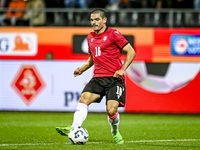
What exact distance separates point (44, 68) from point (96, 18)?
243 inches

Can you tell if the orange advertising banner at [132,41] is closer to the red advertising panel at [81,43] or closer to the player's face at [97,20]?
the red advertising panel at [81,43]

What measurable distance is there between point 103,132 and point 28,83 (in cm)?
458

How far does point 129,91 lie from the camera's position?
38.1ft

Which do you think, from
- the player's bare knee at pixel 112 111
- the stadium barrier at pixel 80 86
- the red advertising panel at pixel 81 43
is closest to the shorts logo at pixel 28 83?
the stadium barrier at pixel 80 86

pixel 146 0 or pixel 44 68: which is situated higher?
pixel 146 0

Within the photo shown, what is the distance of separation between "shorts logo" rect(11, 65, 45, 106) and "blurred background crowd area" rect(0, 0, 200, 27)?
159 inches

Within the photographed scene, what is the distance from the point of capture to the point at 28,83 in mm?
11766

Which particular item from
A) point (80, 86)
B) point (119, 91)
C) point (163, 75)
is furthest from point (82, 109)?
point (163, 75)

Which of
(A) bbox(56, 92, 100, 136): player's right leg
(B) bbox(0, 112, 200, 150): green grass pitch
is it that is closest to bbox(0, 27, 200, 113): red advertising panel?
(B) bbox(0, 112, 200, 150): green grass pitch

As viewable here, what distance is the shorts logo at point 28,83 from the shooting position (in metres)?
11.7

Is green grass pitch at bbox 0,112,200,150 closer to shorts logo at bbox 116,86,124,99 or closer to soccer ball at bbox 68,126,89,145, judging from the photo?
soccer ball at bbox 68,126,89,145

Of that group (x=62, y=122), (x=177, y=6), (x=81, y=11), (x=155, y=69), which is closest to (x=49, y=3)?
(x=81, y=11)

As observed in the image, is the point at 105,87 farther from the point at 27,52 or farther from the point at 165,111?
the point at 27,52

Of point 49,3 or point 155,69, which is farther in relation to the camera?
point 49,3
